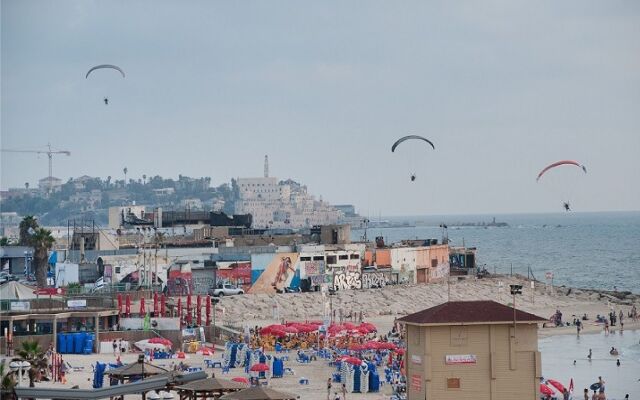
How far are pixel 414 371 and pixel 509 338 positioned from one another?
2.33m

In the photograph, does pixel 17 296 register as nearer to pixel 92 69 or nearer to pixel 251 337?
pixel 251 337

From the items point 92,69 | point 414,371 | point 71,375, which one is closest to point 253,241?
point 92,69

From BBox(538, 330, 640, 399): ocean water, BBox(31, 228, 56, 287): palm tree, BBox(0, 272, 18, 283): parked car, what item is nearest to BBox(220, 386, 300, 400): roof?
BBox(538, 330, 640, 399): ocean water

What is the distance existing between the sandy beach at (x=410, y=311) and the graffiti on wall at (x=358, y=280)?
1.96 m

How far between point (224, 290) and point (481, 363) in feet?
166

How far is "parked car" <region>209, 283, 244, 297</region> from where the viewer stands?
3051 inches

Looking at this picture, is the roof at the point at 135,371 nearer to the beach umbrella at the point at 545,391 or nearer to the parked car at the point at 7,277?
the beach umbrella at the point at 545,391

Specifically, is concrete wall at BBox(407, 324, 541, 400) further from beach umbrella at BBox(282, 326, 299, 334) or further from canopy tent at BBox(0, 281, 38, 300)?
canopy tent at BBox(0, 281, 38, 300)

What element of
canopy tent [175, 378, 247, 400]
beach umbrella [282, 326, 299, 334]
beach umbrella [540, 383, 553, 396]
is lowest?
beach umbrella [540, 383, 553, 396]

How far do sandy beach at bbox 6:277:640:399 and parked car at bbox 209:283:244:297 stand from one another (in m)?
1.72

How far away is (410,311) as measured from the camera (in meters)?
78.1

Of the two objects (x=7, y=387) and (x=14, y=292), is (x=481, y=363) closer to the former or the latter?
(x=7, y=387)

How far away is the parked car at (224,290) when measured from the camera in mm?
77488

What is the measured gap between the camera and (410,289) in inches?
3369
